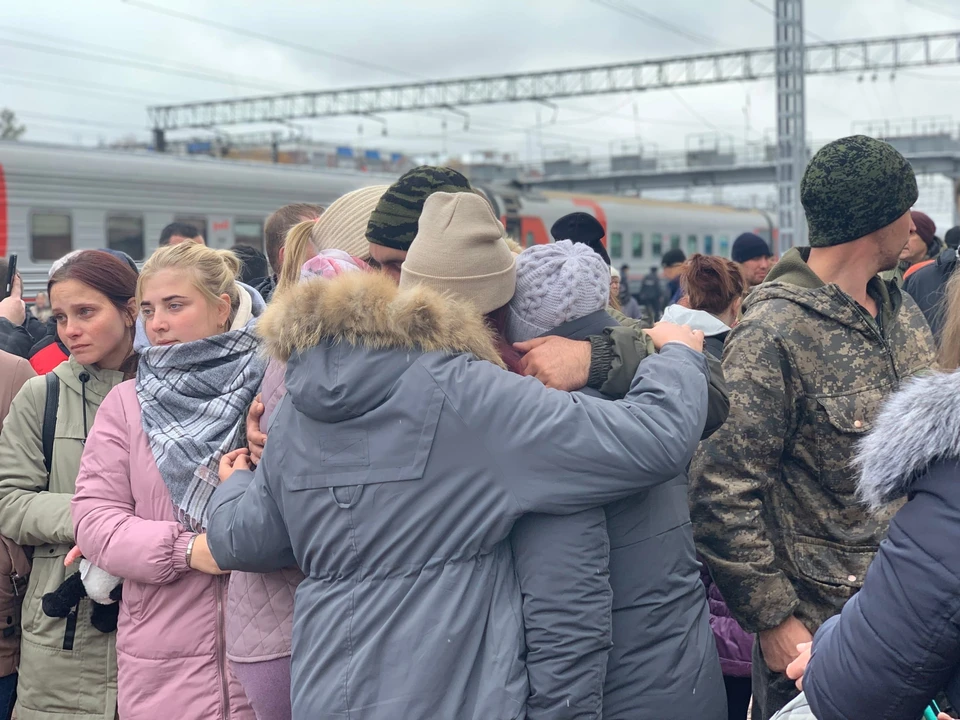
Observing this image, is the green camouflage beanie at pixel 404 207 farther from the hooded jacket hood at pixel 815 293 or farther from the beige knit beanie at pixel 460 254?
the hooded jacket hood at pixel 815 293

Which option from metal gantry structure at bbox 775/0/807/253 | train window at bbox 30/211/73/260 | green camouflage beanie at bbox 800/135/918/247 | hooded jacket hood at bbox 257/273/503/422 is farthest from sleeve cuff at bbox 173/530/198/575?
train window at bbox 30/211/73/260

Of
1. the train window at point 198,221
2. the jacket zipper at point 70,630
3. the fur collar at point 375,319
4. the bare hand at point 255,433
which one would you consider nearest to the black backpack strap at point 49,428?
the jacket zipper at point 70,630

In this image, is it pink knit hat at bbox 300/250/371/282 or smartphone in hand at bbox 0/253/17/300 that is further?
smartphone in hand at bbox 0/253/17/300

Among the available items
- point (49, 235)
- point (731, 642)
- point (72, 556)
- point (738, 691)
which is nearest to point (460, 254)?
point (72, 556)

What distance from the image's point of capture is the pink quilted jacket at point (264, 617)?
230 cm

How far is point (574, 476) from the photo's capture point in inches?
74.0

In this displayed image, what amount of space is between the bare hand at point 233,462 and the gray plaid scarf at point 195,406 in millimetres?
57

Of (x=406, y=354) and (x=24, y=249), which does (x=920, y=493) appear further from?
(x=24, y=249)

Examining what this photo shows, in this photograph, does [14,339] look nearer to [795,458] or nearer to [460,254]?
[460,254]

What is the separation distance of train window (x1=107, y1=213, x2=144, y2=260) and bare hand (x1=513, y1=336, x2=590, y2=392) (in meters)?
12.4

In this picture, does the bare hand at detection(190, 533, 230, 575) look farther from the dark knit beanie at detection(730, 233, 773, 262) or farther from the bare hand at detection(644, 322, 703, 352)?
the dark knit beanie at detection(730, 233, 773, 262)

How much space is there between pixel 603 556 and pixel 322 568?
1.89 feet

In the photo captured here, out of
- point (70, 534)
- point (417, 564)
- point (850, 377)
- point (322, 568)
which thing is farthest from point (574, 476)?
point (70, 534)

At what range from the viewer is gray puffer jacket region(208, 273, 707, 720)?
188 cm
